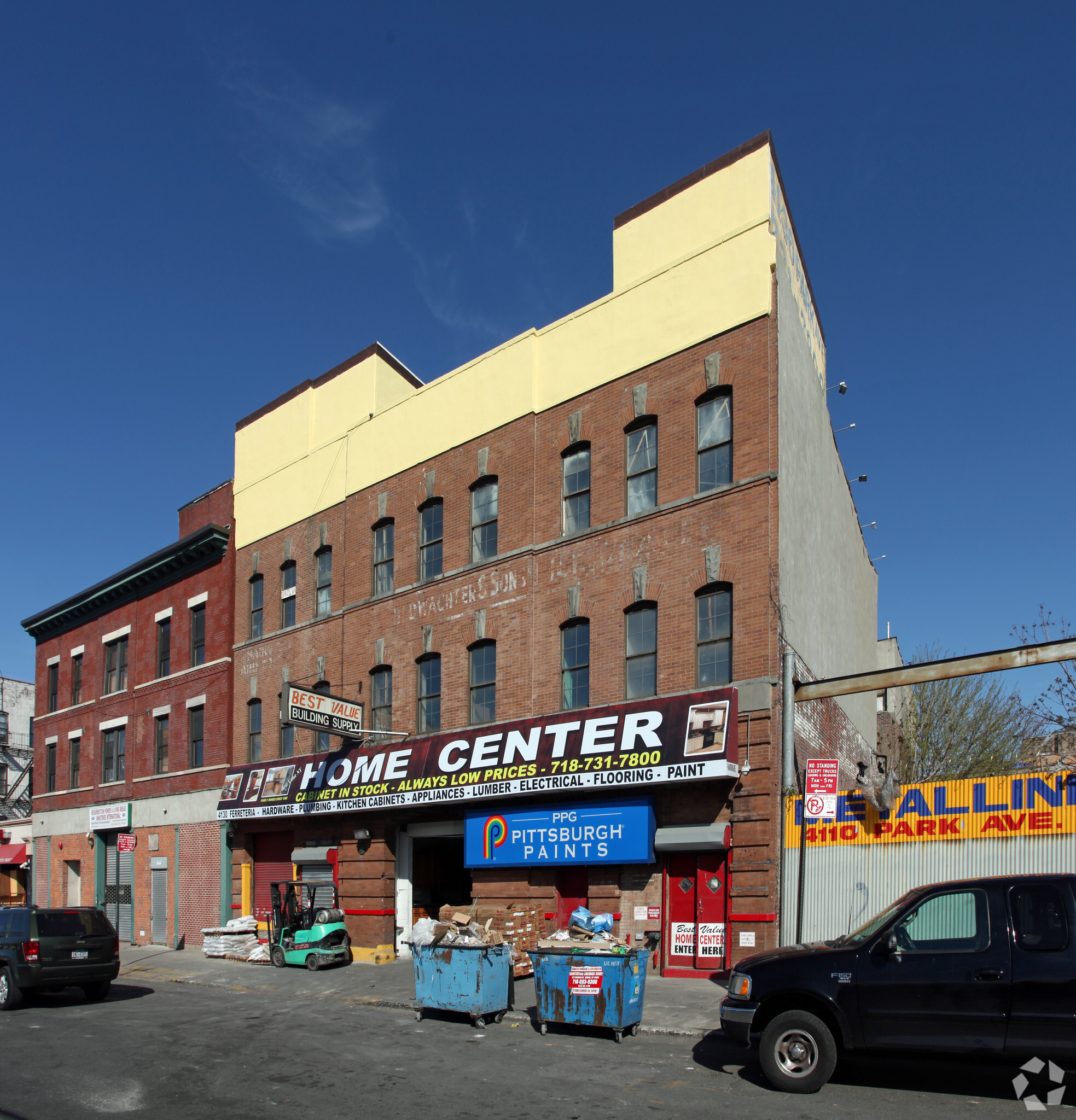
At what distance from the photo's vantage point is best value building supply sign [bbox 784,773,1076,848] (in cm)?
1479

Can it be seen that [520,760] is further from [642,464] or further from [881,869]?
[881,869]

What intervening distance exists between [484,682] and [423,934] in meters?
7.94

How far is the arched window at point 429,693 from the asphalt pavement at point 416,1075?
27.5ft

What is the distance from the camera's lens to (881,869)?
1597 centimetres

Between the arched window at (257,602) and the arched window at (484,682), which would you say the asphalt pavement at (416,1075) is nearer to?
the arched window at (484,682)

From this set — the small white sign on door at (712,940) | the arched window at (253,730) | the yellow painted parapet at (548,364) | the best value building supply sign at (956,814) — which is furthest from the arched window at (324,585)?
the best value building supply sign at (956,814)

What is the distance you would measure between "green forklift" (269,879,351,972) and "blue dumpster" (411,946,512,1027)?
7994 millimetres

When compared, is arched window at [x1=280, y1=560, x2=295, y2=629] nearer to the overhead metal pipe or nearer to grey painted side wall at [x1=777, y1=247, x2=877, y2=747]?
grey painted side wall at [x1=777, y1=247, x2=877, y2=747]

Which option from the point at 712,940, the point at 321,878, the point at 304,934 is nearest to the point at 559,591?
the point at 712,940

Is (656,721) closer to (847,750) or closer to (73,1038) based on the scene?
(847,750)

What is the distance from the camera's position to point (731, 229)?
19.8 m

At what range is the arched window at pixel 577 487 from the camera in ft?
70.0

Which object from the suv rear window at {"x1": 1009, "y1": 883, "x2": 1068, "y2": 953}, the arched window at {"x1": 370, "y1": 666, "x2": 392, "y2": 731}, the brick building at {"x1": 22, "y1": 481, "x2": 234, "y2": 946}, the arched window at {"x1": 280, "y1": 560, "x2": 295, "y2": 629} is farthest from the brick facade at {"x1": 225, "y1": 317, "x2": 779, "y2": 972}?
the suv rear window at {"x1": 1009, "y1": 883, "x2": 1068, "y2": 953}

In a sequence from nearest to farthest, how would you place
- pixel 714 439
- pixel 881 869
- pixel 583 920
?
pixel 583 920 → pixel 881 869 → pixel 714 439
